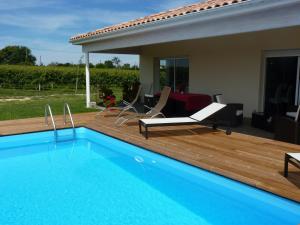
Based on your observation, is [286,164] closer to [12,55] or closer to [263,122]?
[263,122]

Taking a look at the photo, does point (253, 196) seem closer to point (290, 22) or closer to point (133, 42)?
point (290, 22)

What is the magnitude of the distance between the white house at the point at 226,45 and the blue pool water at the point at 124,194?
297 centimetres

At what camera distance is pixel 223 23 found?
6250 millimetres

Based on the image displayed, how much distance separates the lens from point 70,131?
8.50m

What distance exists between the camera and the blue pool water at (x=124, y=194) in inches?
154

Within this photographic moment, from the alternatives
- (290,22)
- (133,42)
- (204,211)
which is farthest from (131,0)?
(204,211)

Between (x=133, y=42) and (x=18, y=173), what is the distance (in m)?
5.20

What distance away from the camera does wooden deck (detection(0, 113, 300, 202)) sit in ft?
13.8

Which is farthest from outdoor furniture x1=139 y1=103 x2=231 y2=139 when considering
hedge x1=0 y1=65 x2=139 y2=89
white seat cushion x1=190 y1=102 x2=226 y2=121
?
hedge x1=0 y1=65 x2=139 y2=89

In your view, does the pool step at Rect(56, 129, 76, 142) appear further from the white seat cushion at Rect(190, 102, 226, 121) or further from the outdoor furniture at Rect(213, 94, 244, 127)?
the outdoor furniture at Rect(213, 94, 244, 127)

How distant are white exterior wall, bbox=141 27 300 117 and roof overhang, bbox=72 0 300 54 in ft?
10.8

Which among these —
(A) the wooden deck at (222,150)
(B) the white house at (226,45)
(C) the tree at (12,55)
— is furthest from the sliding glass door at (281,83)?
(C) the tree at (12,55)

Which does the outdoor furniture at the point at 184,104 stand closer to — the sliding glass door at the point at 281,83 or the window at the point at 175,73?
the sliding glass door at the point at 281,83

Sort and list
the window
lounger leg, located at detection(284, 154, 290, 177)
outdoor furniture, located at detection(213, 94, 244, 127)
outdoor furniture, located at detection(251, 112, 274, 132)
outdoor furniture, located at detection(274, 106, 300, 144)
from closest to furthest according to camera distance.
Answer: lounger leg, located at detection(284, 154, 290, 177) → outdoor furniture, located at detection(274, 106, 300, 144) → outdoor furniture, located at detection(251, 112, 274, 132) → outdoor furniture, located at detection(213, 94, 244, 127) → the window
